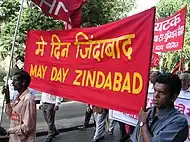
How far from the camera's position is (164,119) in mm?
2891

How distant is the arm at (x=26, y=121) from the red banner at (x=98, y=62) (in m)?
0.65

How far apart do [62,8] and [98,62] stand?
1636mm

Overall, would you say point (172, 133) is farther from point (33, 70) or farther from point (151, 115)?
point (33, 70)

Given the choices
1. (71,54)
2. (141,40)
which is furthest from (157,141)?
(71,54)

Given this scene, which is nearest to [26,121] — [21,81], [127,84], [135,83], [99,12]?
[21,81]

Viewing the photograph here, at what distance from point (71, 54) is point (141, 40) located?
4.74 feet

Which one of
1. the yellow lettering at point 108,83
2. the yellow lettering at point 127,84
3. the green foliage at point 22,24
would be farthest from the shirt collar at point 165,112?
the green foliage at point 22,24

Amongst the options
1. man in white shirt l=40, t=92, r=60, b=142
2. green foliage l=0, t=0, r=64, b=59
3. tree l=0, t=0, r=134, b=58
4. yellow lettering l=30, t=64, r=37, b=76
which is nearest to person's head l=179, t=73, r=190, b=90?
yellow lettering l=30, t=64, r=37, b=76

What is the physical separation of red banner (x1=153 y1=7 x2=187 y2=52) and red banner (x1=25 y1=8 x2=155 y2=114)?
4.69 metres

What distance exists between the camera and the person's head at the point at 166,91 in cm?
294

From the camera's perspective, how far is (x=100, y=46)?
4.56 meters

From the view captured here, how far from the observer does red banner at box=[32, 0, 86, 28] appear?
229 inches

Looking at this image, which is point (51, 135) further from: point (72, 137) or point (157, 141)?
point (157, 141)

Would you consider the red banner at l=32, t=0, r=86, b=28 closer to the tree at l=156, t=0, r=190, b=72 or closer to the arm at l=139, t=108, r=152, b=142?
the arm at l=139, t=108, r=152, b=142
